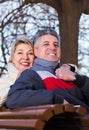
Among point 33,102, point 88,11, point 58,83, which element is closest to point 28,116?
point 33,102

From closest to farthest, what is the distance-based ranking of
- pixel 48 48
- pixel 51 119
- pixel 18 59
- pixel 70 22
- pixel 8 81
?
pixel 51 119 < pixel 48 48 < pixel 8 81 < pixel 18 59 < pixel 70 22

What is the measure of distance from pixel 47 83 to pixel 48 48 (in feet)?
1.22

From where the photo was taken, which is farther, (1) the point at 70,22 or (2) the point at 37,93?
(1) the point at 70,22

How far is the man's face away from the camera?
327 centimetres

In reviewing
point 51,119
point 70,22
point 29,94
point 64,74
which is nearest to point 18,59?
point 64,74

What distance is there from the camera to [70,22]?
929 cm

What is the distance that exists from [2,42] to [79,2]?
495 cm

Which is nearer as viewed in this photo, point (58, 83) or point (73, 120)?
point (73, 120)

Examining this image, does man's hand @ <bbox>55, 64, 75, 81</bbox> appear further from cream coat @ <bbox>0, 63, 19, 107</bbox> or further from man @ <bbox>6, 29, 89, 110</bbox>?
cream coat @ <bbox>0, 63, 19, 107</bbox>

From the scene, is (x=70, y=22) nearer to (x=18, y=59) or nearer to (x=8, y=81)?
(x=18, y=59)

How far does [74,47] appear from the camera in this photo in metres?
9.10

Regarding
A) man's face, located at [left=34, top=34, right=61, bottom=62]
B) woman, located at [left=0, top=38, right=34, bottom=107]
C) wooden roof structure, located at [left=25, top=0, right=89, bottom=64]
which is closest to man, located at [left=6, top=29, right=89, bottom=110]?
man's face, located at [left=34, top=34, right=61, bottom=62]

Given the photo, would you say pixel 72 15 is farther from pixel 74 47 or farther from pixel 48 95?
pixel 48 95

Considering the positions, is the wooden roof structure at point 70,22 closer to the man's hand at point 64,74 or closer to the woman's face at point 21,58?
the woman's face at point 21,58
